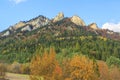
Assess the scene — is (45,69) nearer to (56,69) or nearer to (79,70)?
(56,69)

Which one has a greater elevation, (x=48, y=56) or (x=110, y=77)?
(x=48, y=56)

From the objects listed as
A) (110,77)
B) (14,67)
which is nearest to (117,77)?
(110,77)

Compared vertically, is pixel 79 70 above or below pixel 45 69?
below

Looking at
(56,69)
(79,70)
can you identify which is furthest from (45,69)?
(79,70)

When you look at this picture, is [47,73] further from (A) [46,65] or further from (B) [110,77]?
(B) [110,77]

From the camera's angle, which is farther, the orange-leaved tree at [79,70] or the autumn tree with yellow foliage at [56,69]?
the orange-leaved tree at [79,70]

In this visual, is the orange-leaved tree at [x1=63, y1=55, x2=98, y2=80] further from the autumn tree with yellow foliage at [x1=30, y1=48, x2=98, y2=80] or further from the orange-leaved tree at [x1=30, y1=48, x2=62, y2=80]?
the orange-leaved tree at [x1=30, y1=48, x2=62, y2=80]

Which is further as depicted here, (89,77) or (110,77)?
(110,77)

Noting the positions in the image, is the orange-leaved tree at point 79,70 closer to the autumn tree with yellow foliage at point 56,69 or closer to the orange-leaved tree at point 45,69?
the autumn tree with yellow foliage at point 56,69

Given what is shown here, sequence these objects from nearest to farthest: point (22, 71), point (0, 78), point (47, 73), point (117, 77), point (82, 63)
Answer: point (47, 73) → point (82, 63) → point (0, 78) → point (117, 77) → point (22, 71)

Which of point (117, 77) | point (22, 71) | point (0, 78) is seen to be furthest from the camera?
point (22, 71)

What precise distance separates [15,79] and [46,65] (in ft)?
184

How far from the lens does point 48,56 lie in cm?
7344

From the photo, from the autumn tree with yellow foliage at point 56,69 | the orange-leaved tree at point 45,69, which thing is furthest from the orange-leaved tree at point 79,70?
the orange-leaved tree at point 45,69
